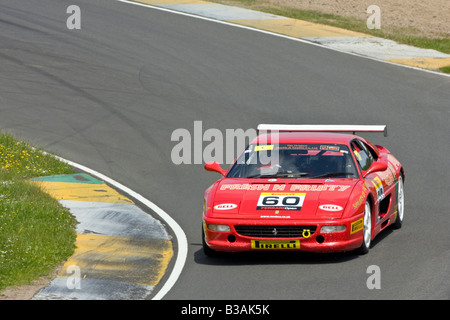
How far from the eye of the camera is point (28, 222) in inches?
491

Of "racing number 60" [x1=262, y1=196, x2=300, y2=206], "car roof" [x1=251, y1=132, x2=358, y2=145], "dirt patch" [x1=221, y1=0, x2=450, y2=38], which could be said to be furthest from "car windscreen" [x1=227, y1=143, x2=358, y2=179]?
"dirt patch" [x1=221, y1=0, x2=450, y2=38]

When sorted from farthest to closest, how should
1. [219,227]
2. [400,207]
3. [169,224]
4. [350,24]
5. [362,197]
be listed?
[350,24]
[169,224]
[400,207]
[362,197]
[219,227]

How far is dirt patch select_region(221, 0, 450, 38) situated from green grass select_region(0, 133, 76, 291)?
→ 1506 cm

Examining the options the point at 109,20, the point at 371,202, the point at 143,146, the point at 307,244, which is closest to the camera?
the point at 307,244

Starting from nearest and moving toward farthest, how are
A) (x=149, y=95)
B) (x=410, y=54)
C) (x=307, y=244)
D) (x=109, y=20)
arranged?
(x=307, y=244) < (x=149, y=95) < (x=410, y=54) < (x=109, y=20)

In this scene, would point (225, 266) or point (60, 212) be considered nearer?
point (225, 266)

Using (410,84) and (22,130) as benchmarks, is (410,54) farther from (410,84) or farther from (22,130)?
(22,130)

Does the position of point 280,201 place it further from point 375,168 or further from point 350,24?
point 350,24

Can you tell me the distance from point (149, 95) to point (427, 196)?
8.02 metres

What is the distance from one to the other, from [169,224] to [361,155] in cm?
290

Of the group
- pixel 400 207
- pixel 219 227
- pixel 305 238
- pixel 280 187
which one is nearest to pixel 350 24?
pixel 400 207

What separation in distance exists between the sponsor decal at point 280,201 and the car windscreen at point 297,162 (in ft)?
2.05

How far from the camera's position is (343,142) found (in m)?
12.2

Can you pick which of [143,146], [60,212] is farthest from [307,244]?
[143,146]
